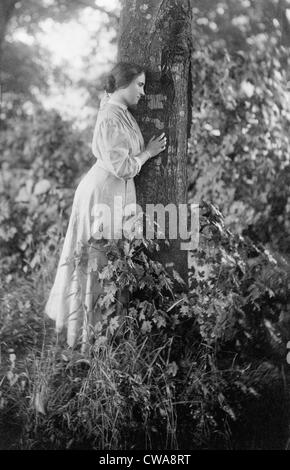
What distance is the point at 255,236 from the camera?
6.00m

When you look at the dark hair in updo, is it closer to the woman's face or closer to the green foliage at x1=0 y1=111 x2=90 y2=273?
the woman's face

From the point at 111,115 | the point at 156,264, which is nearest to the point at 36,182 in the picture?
the point at 111,115

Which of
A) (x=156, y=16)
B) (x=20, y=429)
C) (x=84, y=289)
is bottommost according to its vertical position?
(x=20, y=429)

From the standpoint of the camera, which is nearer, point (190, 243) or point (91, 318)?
point (91, 318)

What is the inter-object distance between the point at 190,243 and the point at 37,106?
12.1ft

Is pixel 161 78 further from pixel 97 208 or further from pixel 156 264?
pixel 156 264

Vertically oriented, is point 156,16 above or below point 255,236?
above

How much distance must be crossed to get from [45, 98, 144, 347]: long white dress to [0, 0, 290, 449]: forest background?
20cm

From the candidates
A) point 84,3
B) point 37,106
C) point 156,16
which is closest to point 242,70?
point 84,3

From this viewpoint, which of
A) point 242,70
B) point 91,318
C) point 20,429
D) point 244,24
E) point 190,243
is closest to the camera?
point 20,429

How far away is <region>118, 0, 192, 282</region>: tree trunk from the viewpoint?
388 centimetres

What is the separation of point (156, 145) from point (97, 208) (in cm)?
54

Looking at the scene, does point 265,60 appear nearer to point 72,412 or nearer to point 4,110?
point 4,110

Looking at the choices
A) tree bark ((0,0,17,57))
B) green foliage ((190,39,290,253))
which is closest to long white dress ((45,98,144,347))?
green foliage ((190,39,290,253))
